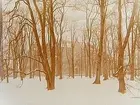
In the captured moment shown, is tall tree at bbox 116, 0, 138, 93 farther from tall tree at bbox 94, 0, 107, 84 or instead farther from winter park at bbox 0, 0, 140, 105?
tall tree at bbox 94, 0, 107, 84

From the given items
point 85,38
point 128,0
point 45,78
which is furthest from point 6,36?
point 128,0

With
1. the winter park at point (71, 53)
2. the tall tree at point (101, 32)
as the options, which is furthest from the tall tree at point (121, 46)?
the tall tree at point (101, 32)

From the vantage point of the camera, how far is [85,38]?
1.98 m

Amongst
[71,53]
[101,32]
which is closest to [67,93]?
[71,53]

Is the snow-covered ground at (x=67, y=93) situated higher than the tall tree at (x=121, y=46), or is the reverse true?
the tall tree at (x=121, y=46)

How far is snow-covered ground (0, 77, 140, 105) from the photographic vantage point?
1955mm

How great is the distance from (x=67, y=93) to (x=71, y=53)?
0.30 m

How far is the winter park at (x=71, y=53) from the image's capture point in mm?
1949

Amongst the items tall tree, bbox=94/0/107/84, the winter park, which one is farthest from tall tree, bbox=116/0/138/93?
tall tree, bbox=94/0/107/84

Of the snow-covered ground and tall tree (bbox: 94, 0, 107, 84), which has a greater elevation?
tall tree (bbox: 94, 0, 107, 84)

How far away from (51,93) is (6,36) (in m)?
0.55

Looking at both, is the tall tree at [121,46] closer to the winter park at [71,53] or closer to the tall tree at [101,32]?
the winter park at [71,53]

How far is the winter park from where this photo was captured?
6.40 feet

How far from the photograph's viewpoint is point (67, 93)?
1.99m
